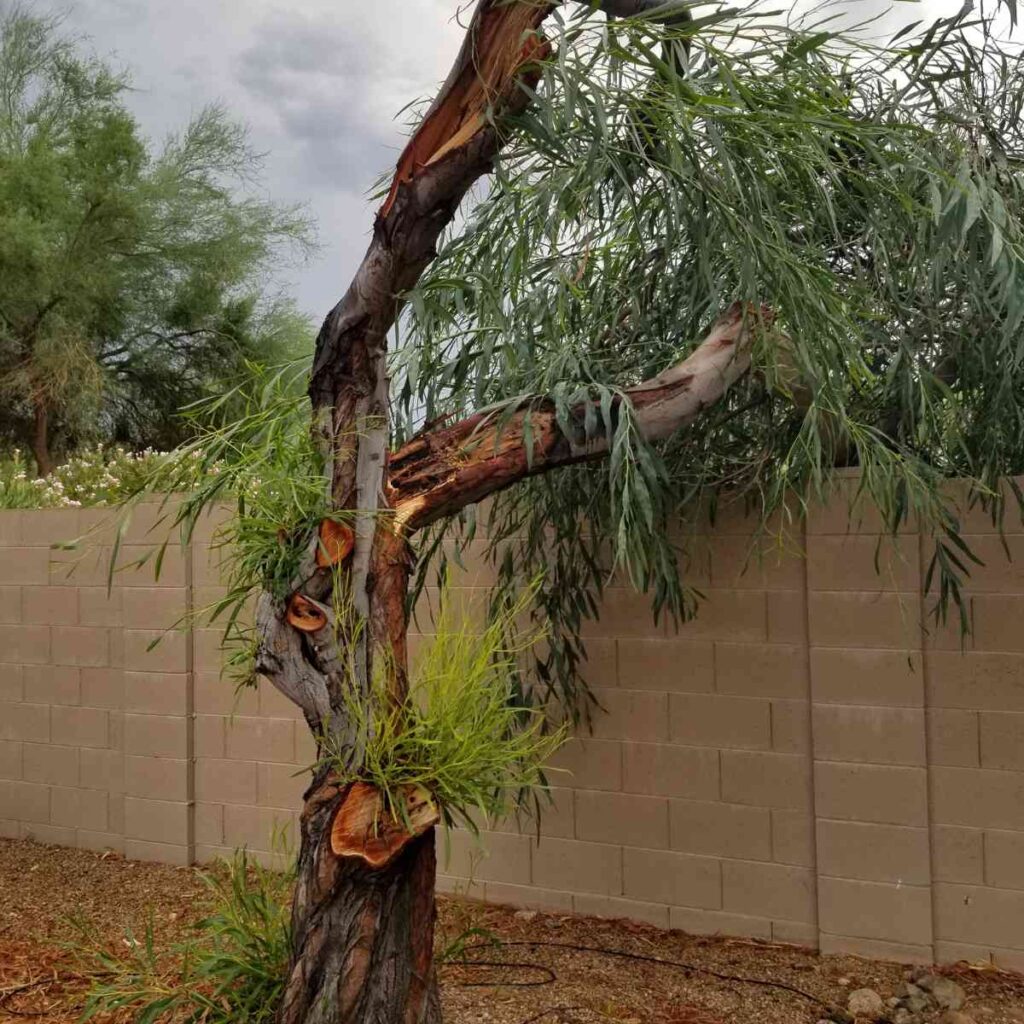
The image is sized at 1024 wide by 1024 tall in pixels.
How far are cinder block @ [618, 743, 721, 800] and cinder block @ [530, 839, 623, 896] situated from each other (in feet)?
0.84

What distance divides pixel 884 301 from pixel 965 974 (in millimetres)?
2069

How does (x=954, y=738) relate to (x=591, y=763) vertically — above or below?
above

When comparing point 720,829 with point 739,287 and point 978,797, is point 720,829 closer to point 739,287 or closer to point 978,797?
point 978,797

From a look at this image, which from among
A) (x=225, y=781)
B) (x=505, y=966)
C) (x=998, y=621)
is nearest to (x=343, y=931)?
(x=505, y=966)

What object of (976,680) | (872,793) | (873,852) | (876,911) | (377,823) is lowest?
(876,911)

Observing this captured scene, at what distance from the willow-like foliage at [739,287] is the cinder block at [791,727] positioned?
0.51 meters

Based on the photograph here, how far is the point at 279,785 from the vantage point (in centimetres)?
504

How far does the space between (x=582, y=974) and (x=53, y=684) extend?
10.2 feet

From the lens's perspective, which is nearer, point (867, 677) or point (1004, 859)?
point (1004, 859)

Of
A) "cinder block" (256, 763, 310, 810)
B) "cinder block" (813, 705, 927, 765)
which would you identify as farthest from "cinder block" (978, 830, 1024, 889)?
"cinder block" (256, 763, 310, 810)

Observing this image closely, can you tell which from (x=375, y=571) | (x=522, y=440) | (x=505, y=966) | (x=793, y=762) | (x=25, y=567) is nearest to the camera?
(x=375, y=571)

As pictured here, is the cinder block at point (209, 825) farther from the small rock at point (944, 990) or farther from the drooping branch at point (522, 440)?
the small rock at point (944, 990)

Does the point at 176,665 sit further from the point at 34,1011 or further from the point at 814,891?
the point at 814,891

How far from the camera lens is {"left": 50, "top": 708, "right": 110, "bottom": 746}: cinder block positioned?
5648mm
